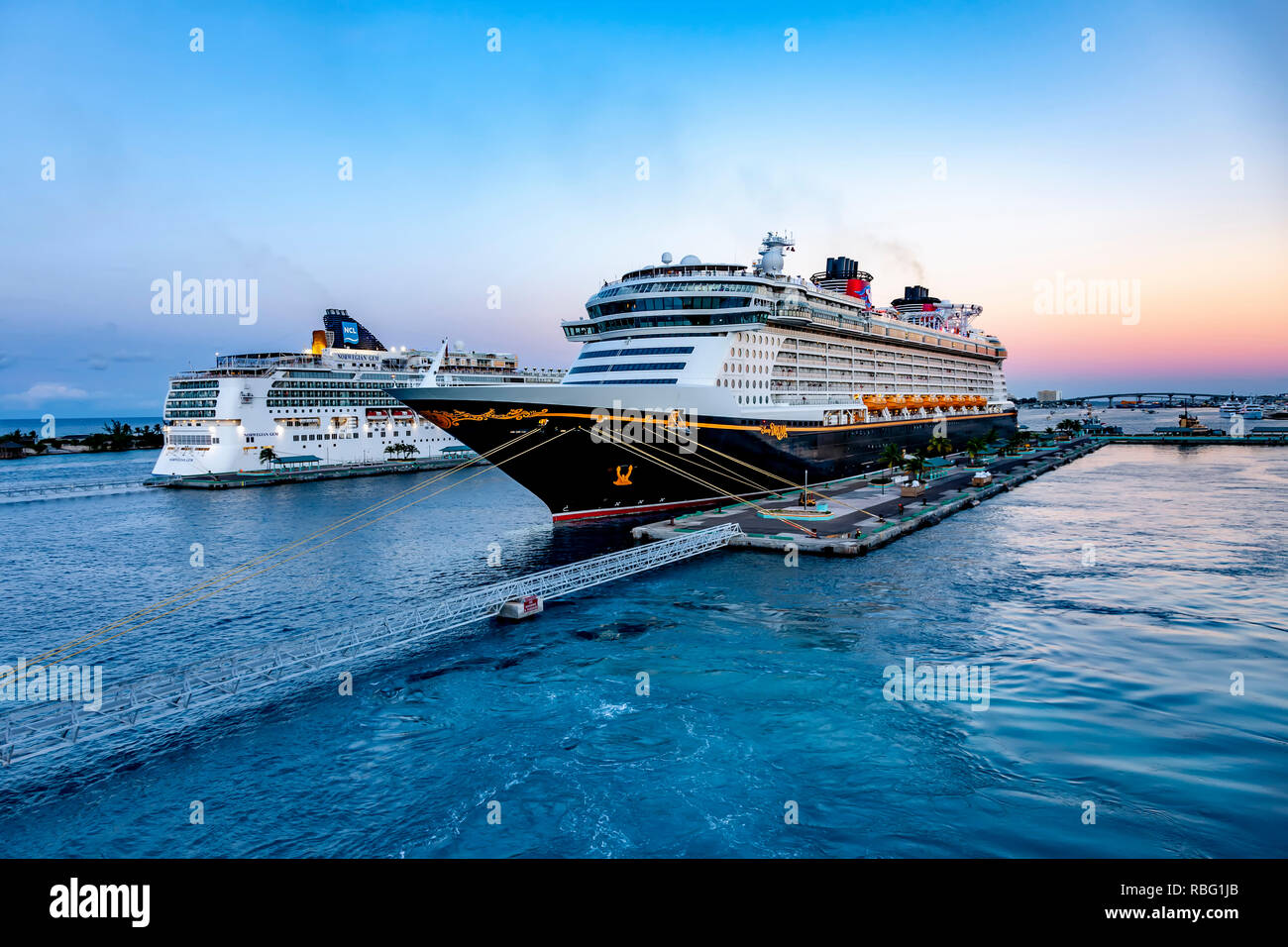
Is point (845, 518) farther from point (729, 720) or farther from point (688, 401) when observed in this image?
point (729, 720)

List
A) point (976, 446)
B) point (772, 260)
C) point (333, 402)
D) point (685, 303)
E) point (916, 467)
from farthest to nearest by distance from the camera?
point (333, 402) → point (976, 446) → point (916, 467) → point (772, 260) → point (685, 303)

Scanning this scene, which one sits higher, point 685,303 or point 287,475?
point 685,303

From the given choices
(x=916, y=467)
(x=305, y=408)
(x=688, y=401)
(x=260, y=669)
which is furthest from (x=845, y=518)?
→ (x=305, y=408)

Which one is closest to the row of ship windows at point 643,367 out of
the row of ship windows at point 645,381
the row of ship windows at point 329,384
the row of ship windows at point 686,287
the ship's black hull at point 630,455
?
the row of ship windows at point 645,381

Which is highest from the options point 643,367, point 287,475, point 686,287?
point 686,287

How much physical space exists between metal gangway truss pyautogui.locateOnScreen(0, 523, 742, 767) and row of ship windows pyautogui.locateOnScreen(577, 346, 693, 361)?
14731 millimetres

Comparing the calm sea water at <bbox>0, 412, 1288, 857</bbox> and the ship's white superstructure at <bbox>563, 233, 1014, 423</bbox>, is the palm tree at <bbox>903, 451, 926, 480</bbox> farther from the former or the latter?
the calm sea water at <bbox>0, 412, 1288, 857</bbox>

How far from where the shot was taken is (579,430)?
132 feet

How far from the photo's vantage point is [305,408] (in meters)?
92.4

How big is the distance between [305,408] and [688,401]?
70.3m

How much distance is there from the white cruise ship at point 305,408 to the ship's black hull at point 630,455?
94.6 ft

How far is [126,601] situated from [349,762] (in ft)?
77.4

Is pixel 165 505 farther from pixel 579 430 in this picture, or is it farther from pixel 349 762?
pixel 349 762
